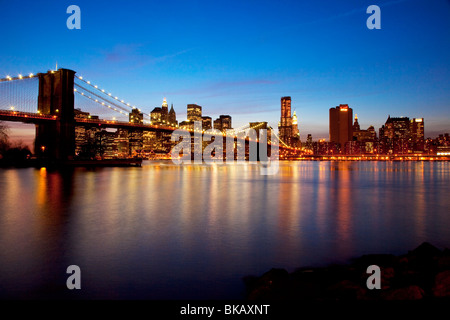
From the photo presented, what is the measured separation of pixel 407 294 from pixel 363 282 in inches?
31.4

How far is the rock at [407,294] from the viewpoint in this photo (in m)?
3.91

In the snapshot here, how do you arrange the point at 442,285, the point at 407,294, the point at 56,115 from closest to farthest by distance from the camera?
the point at 407,294
the point at 442,285
the point at 56,115

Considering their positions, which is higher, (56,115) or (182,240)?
(56,115)

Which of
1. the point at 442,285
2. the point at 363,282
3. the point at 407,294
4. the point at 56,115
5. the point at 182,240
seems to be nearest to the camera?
the point at 407,294

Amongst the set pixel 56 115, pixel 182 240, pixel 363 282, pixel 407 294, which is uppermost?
pixel 56 115

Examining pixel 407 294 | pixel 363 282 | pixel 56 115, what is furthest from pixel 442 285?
pixel 56 115

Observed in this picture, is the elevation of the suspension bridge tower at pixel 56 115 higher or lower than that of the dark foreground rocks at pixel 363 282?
higher

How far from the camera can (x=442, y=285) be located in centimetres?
422

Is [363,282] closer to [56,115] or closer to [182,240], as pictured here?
[182,240]

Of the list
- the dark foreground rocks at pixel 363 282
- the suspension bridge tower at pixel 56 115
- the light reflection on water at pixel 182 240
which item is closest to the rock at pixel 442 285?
the dark foreground rocks at pixel 363 282

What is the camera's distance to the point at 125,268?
601 centimetres

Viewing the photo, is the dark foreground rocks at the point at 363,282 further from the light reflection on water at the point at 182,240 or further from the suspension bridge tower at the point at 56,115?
the suspension bridge tower at the point at 56,115
